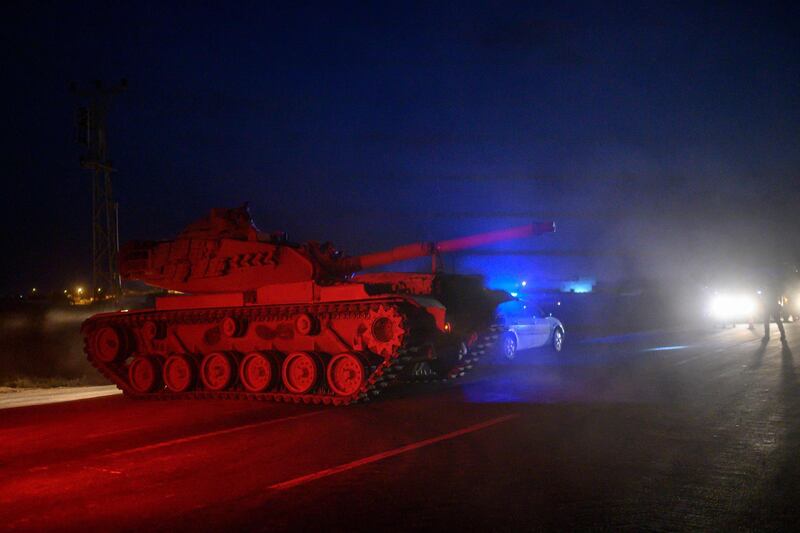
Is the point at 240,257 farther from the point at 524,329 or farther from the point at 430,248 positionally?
the point at 524,329

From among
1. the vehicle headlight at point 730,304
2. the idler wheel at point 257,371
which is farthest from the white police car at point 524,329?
the vehicle headlight at point 730,304

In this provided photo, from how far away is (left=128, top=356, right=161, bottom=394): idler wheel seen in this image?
A: 15.4 metres

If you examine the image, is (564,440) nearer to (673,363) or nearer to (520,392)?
(520,392)

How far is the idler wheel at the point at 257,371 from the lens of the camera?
13.8 metres

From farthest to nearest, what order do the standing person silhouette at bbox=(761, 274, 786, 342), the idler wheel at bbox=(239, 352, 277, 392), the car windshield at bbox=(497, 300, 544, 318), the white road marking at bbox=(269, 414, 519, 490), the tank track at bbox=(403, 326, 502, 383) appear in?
1. the standing person silhouette at bbox=(761, 274, 786, 342)
2. the car windshield at bbox=(497, 300, 544, 318)
3. the tank track at bbox=(403, 326, 502, 383)
4. the idler wheel at bbox=(239, 352, 277, 392)
5. the white road marking at bbox=(269, 414, 519, 490)

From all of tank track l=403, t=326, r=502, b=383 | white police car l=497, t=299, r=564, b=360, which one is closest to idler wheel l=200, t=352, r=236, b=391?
tank track l=403, t=326, r=502, b=383

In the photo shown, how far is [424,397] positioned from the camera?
42.5 ft

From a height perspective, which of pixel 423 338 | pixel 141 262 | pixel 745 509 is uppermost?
pixel 141 262

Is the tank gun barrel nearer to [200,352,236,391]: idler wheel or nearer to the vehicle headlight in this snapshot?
[200,352,236,391]: idler wheel

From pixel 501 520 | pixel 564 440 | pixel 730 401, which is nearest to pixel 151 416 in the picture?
pixel 564 440

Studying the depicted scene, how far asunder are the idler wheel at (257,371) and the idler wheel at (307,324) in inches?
36.3

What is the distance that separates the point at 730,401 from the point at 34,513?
9.09 m

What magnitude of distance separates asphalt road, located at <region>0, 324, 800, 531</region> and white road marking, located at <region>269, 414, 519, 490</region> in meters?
0.03

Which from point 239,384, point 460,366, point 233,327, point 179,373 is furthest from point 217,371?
point 460,366
